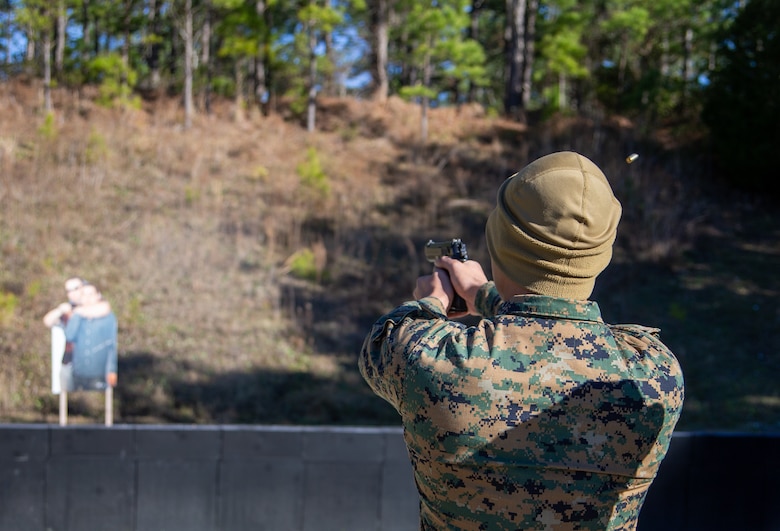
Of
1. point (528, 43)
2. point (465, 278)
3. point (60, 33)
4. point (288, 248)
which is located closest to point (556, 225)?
point (465, 278)

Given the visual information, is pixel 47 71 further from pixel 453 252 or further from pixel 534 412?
pixel 534 412

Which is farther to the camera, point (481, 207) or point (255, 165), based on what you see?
point (255, 165)

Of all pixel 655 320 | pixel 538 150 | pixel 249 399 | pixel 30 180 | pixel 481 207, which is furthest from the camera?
pixel 538 150

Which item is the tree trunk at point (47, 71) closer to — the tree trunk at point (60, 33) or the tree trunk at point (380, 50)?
the tree trunk at point (60, 33)

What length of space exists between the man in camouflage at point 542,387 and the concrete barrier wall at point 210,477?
3.97m

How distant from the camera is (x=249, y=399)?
33.9 ft

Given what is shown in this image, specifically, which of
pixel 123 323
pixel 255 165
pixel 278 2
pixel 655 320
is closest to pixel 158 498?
pixel 123 323

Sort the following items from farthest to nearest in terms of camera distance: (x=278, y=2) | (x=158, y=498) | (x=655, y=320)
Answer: (x=278, y=2), (x=655, y=320), (x=158, y=498)

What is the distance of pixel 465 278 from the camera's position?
2096mm

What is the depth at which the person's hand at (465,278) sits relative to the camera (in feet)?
6.84

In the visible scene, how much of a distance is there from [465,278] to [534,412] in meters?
0.59

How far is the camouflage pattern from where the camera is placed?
5.19 feet

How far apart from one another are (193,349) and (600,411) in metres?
10.4

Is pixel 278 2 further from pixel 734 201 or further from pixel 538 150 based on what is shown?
pixel 734 201
